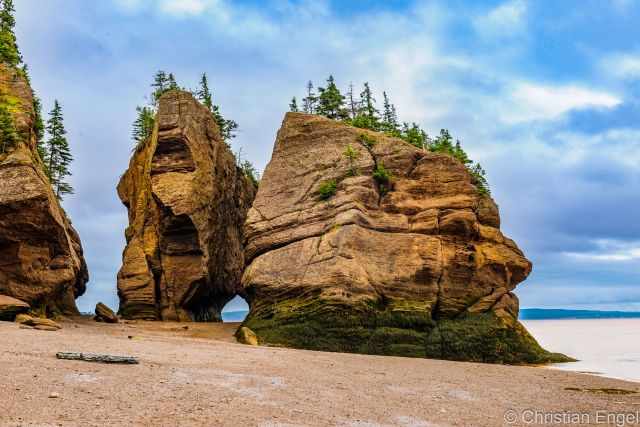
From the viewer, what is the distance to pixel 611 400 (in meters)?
13.7

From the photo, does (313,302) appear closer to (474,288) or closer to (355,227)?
(355,227)

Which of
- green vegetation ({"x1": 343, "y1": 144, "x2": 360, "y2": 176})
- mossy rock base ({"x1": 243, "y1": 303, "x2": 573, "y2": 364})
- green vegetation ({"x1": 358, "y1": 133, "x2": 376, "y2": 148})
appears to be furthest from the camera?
green vegetation ({"x1": 358, "y1": 133, "x2": 376, "y2": 148})

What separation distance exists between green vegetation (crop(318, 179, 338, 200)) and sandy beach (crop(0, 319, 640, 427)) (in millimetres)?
12871

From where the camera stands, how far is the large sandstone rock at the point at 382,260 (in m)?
25.1

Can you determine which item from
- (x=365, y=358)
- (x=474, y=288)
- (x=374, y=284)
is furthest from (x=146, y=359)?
(x=474, y=288)

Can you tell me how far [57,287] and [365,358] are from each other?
17494mm

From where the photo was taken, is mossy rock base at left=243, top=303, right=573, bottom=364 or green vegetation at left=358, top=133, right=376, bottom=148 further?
green vegetation at left=358, top=133, right=376, bottom=148

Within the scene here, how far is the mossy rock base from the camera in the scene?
2459 centimetres

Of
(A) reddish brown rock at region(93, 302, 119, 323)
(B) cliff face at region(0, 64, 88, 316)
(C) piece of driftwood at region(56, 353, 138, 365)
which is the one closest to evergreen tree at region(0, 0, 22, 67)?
(B) cliff face at region(0, 64, 88, 316)

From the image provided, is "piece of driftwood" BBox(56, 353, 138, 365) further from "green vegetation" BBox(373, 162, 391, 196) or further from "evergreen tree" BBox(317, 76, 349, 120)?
"evergreen tree" BBox(317, 76, 349, 120)

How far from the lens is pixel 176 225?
1582 inches

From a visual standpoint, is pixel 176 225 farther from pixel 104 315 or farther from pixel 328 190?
pixel 328 190

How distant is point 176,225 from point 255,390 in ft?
101

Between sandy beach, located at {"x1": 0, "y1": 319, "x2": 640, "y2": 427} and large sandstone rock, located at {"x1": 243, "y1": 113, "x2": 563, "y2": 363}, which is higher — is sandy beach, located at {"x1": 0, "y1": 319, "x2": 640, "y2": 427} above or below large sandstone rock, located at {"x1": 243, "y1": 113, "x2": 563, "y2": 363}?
below
